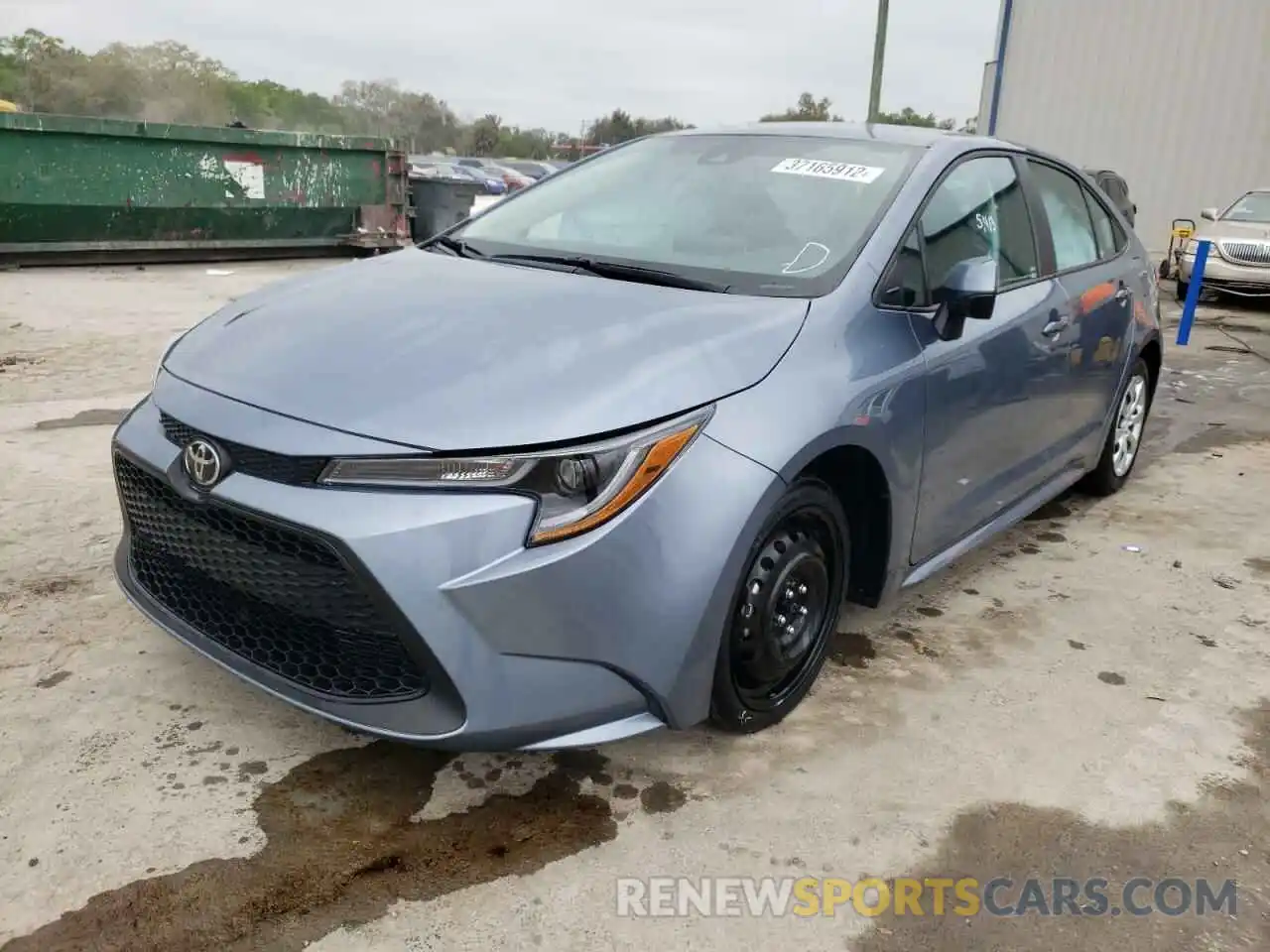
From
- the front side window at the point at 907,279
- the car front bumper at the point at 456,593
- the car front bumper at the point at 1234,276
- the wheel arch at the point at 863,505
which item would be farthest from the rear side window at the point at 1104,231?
the car front bumper at the point at 1234,276

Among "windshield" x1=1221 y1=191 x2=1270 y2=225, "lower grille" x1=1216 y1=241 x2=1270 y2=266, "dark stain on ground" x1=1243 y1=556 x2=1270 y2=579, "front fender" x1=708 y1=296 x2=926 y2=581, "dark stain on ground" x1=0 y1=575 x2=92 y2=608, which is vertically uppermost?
"windshield" x1=1221 y1=191 x2=1270 y2=225

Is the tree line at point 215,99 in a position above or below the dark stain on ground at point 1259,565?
above

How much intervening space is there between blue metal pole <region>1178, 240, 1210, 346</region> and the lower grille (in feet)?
10.7

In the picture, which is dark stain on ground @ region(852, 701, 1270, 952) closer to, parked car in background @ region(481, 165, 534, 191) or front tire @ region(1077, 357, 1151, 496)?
front tire @ region(1077, 357, 1151, 496)

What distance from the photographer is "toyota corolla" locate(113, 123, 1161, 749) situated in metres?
2.01

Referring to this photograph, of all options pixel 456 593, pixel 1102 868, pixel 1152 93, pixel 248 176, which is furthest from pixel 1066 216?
pixel 1152 93

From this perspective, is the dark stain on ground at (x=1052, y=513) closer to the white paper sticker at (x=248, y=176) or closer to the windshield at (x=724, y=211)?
the windshield at (x=724, y=211)

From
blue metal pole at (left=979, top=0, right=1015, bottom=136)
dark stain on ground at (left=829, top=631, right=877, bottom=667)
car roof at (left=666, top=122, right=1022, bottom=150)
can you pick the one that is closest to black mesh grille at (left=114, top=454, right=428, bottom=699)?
dark stain on ground at (left=829, top=631, right=877, bottom=667)

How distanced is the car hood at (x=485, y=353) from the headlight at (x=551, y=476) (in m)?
0.04

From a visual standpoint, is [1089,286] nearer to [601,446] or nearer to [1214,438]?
[601,446]

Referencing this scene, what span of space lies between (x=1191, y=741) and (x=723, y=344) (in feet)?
5.53

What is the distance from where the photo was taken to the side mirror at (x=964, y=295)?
270 centimetres

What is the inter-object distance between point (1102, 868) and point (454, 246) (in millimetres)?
2432

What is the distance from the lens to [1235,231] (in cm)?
1216
